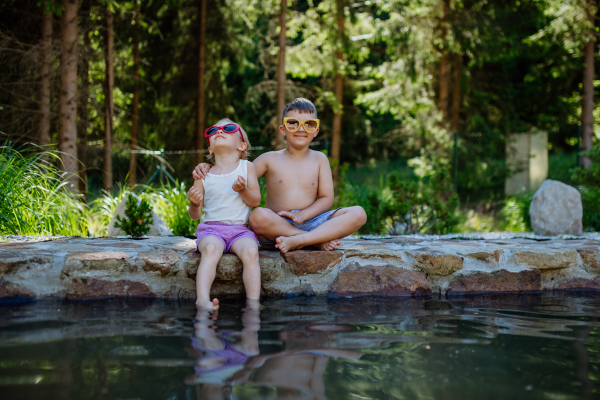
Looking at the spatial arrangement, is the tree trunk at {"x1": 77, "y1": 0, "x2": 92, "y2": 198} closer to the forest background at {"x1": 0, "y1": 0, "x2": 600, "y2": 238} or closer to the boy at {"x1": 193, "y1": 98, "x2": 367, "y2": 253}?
the forest background at {"x1": 0, "y1": 0, "x2": 600, "y2": 238}

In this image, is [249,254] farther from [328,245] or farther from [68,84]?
[68,84]

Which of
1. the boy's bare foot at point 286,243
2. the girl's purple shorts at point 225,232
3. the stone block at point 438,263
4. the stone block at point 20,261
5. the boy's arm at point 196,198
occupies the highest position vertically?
the boy's arm at point 196,198

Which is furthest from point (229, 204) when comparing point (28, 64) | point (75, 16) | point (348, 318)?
point (28, 64)

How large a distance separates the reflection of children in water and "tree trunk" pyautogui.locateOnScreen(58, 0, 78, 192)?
594cm

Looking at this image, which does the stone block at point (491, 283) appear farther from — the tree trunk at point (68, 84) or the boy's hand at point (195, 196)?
the tree trunk at point (68, 84)

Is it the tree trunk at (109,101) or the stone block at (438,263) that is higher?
the tree trunk at (109,101)

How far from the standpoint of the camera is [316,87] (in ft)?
39.1

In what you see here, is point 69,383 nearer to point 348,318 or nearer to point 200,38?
point 348,318

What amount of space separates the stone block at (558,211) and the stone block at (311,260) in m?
3.91

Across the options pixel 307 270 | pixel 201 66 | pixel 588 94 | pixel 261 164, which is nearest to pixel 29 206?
pixel 261 164

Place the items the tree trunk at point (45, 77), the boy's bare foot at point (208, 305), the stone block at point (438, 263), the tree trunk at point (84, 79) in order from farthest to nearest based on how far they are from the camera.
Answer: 1. the tree trunk at point (84, 79)
2. the tree trunk at point (45, 77)
3. the stone block at point (438, 263)
4. the boy's bare foot at point (208, 305)

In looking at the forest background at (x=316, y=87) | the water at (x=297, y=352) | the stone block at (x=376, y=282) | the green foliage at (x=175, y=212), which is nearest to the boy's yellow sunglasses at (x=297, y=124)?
the stone block at (x=376, y=282)

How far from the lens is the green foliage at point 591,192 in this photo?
681 cm

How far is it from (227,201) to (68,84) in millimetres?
5234
